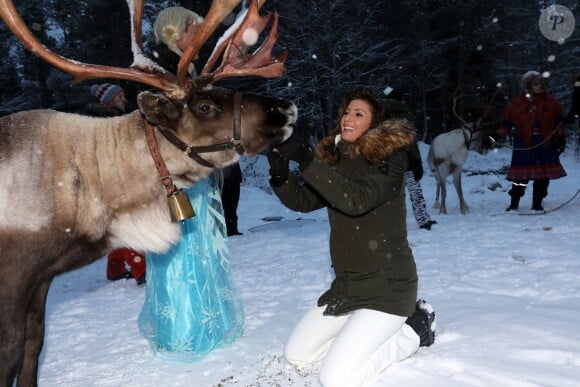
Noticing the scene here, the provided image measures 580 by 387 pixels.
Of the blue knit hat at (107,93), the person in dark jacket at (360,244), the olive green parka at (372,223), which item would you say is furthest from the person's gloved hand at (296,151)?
the blue knit hat at (107,93)

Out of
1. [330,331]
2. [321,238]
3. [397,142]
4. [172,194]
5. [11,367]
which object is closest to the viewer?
[11,367]

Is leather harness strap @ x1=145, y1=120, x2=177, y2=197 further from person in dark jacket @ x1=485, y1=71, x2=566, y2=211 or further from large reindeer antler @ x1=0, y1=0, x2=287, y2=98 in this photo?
person in dark jacket @ x1=485, y1=71, x2=566, y2=211

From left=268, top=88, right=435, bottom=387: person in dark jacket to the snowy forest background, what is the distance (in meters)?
13.3

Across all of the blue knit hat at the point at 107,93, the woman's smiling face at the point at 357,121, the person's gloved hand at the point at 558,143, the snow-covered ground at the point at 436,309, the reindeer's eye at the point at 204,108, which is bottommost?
the snow-covered ground at the point at 436,309

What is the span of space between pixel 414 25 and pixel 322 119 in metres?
7.51

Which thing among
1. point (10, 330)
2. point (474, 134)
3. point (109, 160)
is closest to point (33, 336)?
point (10, 330)

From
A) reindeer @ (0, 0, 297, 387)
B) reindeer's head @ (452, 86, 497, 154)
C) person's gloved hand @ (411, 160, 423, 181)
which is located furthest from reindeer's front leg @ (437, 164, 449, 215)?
reindeer @ (0, 0, 297, 387)

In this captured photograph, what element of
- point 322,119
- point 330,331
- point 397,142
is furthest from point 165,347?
point 322,119

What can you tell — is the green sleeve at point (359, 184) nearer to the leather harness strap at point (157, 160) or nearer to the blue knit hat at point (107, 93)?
the leather harness strap at point (157, 160)

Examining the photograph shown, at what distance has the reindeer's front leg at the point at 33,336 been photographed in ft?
8.32

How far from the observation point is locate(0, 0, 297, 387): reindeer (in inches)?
89.8

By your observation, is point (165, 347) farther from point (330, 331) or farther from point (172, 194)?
point (172, 194)

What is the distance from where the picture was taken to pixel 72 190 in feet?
7.68

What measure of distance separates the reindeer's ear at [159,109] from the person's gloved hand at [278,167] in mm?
487
